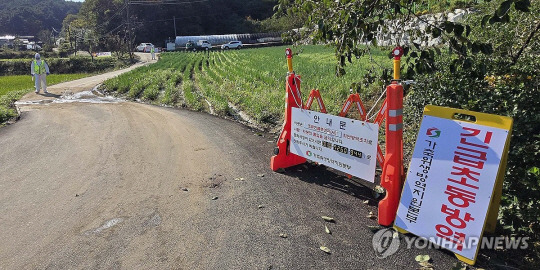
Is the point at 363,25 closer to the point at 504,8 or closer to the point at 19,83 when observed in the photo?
the point at 504,8

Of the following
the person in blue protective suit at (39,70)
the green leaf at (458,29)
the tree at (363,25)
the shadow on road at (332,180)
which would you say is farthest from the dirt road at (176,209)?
the person in blue protective suit at (39,70)

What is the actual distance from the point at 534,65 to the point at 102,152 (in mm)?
6738

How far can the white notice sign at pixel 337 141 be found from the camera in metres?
4.06

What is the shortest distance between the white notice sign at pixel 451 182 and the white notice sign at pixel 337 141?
65 cm

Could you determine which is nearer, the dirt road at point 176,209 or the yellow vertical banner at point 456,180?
the yellow vertical banner at point 456,180

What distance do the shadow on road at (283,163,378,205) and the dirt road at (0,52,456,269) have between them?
0.03 meters

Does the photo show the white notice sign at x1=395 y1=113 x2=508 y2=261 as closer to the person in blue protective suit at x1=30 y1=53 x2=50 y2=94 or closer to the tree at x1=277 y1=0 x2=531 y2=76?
the tree at x1=277 y1=0 x2=531 y2=76

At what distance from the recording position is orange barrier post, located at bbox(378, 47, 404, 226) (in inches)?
142

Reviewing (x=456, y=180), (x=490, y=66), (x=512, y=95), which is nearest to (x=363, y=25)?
(x=456, y=180)

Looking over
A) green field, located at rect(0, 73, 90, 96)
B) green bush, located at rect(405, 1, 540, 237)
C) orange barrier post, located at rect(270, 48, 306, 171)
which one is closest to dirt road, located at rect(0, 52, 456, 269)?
orange barrier post, located at rect(270, 48, 306, 171)

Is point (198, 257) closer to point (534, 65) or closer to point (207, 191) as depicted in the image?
point (207, 191)

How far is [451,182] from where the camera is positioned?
3154 millimetres

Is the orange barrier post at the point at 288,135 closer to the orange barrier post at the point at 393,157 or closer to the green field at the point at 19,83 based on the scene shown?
the orange barrier post at the point at 393,157

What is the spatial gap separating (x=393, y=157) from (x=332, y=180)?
4.40ft
